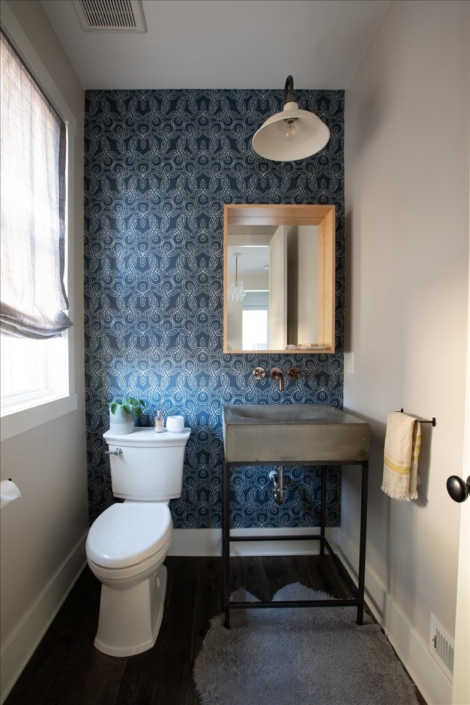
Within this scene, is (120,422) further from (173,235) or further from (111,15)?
(111,15)

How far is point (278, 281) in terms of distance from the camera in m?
1.89

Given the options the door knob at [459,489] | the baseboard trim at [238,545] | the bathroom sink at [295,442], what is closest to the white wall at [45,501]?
the baseboard trim at [238,545]

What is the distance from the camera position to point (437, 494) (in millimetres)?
1137

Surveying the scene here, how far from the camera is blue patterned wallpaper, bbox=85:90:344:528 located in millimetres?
1906

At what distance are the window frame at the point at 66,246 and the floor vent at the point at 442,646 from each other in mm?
1662

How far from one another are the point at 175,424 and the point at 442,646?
137 centimetres

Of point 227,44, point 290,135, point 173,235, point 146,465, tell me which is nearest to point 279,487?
point 146,465

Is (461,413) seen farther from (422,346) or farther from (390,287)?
(390,287)

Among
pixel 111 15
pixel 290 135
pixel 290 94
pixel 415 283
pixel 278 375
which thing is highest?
pixel 111 15

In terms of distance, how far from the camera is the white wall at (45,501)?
1.22 metres

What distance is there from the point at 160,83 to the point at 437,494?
2430mm

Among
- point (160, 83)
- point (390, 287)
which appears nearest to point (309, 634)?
point (390, 287)

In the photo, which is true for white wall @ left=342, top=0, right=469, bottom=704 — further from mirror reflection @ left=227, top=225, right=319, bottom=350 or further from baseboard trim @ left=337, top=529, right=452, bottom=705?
mirror reflection @ left=227, top=225, right=319, bottom=350

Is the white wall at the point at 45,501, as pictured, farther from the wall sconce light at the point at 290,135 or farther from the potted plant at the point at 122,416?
the wall sconce light at the point at 290,135
